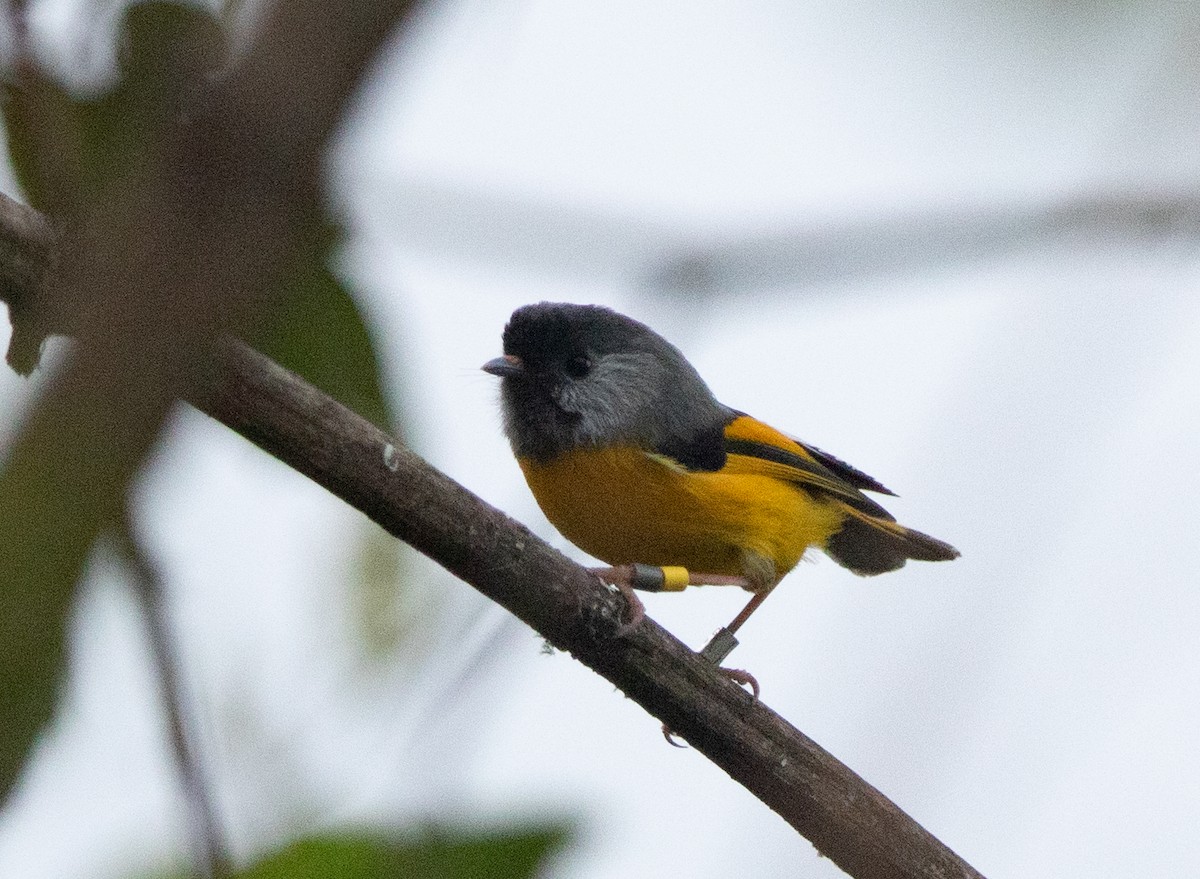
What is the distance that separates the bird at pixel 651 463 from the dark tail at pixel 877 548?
9.1 inches

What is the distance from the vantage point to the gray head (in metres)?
5.04

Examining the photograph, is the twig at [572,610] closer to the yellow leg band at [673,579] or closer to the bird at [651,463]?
the yellow leg band at [673,579]

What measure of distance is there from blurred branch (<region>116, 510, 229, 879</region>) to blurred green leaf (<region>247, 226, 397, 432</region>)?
2.13ft

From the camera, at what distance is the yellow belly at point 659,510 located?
486cm

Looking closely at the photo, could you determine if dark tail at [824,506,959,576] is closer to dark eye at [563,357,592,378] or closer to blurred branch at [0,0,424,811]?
dark eye at [563,357,592,378]

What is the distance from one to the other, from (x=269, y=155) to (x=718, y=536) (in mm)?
4184

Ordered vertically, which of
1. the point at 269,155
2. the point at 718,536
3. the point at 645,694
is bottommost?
the point at 645,694

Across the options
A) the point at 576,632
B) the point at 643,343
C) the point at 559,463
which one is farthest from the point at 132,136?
the point at 643,343

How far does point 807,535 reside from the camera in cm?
550

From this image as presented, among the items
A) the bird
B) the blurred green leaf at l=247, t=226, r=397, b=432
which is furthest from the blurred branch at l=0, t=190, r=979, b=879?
the bird

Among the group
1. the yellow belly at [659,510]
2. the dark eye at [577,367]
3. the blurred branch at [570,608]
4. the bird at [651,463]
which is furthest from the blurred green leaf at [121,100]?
the dark eye at [577,367]

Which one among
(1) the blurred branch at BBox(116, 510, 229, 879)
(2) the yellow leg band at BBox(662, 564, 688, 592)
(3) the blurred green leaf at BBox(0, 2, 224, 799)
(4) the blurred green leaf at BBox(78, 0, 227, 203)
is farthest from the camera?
(2) the yellow leg band at BBox(662, 564, 688, 592)

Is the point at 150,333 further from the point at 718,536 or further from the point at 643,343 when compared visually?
the point at 643,343

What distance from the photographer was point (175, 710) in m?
1.29
